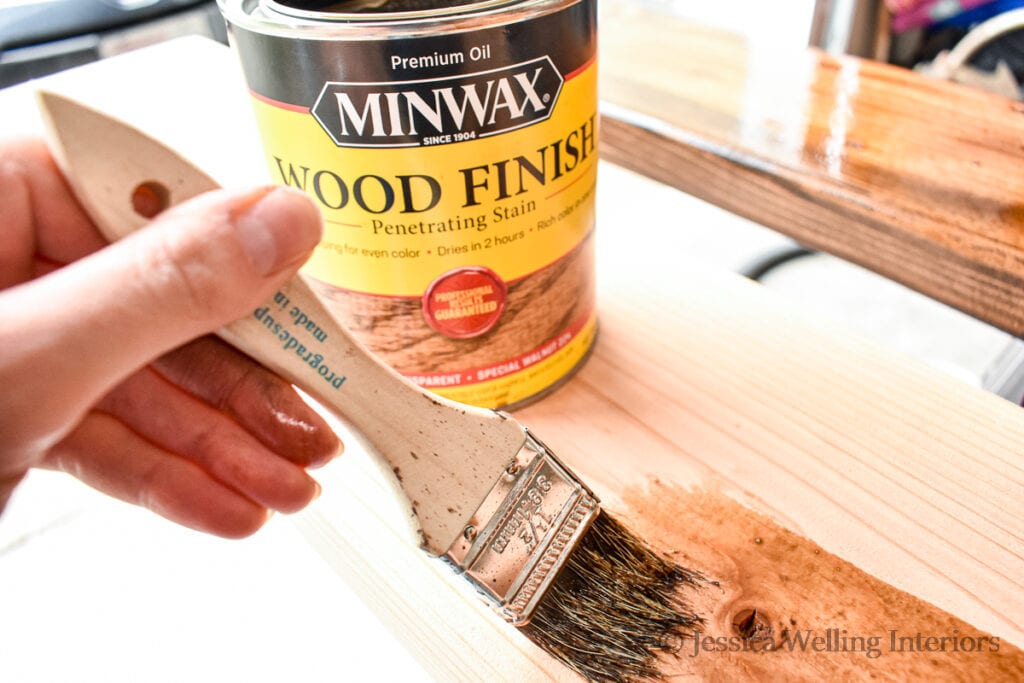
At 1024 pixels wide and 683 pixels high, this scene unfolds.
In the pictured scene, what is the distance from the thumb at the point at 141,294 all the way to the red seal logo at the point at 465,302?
16 cm

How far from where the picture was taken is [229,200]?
337 mm

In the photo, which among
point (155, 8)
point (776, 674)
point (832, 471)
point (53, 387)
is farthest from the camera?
point (155, 8)

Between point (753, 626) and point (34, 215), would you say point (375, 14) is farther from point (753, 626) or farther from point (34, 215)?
point (753, 626)

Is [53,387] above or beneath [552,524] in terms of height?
above

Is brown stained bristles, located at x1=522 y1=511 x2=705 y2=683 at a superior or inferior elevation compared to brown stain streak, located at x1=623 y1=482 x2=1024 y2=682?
superior

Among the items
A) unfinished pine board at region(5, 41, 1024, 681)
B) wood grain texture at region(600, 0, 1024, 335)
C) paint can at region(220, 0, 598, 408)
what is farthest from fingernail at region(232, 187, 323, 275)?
wood grain texture at region(600, 0, 1024, 335)

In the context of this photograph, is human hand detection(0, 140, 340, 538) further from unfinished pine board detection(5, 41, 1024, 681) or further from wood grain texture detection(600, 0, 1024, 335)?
wood grain texture detection(600, 0, 1024, 335)

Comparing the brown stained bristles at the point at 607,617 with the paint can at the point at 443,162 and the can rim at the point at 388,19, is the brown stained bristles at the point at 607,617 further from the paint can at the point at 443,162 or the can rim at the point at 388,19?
the can rim at the point at 388,19

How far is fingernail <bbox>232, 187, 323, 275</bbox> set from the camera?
34 centimetres

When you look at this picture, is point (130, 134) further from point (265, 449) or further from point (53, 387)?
point (265, 449)

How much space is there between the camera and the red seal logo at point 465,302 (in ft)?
1.67

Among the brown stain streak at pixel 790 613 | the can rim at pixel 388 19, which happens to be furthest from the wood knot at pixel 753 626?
the can rim at pixel 388 19

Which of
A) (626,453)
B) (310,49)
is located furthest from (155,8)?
(626,453)

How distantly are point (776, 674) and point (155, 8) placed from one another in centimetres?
127
